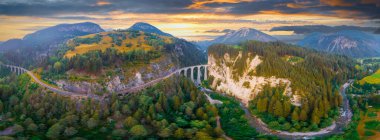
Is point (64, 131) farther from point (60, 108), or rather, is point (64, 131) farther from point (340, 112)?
point (340, 112)

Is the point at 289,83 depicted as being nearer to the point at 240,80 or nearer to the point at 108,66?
the point at 240,80

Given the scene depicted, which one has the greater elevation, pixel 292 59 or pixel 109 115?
pixel 292 59

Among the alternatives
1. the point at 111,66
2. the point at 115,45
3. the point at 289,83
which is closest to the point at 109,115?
the point at 111,66

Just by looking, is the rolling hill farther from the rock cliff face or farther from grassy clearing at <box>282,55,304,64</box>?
grassy clearing at <box>282,55,304,64</box>

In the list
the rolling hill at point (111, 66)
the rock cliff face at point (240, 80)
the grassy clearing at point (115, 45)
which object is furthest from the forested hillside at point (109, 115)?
the grassy clearing at point (115, 45)

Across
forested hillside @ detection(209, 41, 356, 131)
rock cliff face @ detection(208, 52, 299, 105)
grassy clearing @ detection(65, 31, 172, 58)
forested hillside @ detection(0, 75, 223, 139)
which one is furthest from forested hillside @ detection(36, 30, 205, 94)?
forested hillside @ detection(209, 41, 356, 131)

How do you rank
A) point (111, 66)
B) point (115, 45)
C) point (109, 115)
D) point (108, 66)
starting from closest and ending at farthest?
1. point (109, 115)
2. point (108, 66)
3. point (111, 66)
4. point (115, 45)

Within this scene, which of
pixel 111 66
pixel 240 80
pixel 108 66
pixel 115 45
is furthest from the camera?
pixel 115 45
